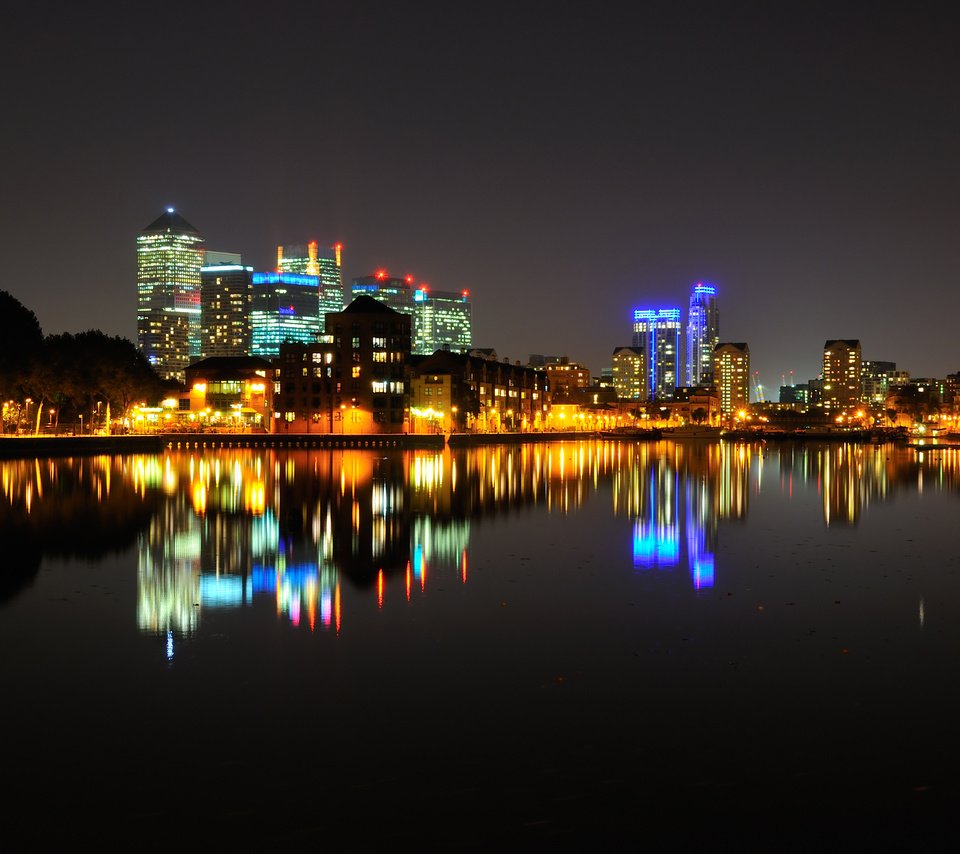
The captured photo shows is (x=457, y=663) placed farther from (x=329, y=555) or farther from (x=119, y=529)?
(x=119, y=529)

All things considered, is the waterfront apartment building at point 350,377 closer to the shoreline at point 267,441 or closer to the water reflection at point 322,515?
the shoreline at point 267,441

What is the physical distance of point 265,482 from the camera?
5556cm

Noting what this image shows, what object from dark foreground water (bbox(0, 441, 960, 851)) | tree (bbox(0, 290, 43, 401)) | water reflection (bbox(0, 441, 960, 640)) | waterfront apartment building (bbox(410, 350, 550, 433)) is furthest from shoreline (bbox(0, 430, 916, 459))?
dark foreground water (bbox(0, 441, 960, 851))

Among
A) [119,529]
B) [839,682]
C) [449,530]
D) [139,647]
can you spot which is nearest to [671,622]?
[839,682]

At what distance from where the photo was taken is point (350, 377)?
140 m

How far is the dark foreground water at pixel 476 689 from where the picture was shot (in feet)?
31.7

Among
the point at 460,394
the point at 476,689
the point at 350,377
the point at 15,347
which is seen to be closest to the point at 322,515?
the point at 476,689

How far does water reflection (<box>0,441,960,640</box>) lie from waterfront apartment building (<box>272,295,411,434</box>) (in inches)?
2410

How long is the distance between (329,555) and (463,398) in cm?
13306

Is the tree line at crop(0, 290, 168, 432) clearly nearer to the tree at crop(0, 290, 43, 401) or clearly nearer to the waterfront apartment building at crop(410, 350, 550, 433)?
the tree at crop(0, 290, 43, 401)

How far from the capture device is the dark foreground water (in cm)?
965

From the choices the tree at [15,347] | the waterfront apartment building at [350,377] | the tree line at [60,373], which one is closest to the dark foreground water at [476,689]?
the tree at [15,347]

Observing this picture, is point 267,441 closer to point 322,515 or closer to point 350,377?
point 350,377

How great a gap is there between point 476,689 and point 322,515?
24.2m
